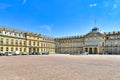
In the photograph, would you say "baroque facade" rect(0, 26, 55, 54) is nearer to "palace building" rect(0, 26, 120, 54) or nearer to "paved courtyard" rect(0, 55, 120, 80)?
"palace building" rect(0, 26, 120, 54)

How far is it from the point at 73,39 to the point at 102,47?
2014 centimetres

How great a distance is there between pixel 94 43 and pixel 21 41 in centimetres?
4231

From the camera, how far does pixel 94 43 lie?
253ft

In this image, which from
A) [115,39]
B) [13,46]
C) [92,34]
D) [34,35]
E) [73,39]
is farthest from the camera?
[73,39]

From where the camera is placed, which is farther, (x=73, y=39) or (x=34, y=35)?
(x=73, y=39)

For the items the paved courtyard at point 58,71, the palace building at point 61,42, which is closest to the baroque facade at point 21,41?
the palace building at point 61,42

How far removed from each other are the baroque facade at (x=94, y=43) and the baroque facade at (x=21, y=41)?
15.3 meters

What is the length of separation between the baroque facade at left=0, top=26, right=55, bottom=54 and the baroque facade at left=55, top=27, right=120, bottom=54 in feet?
50.4

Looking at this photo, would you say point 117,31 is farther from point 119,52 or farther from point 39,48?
point 39,48

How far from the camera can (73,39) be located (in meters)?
86.4

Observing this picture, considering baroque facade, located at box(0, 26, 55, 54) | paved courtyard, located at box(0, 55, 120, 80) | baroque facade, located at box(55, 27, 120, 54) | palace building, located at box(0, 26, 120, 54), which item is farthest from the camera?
baroque facade, located at box(55, 27, 120, 54)

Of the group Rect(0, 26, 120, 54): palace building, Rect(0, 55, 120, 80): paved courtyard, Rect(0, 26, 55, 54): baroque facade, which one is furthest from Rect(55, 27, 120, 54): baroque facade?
Rect(0, 55, 120, 80): paved courtyard

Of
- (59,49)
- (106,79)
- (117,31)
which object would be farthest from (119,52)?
(106,79)

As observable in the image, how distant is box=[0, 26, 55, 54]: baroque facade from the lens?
50.4 metres
